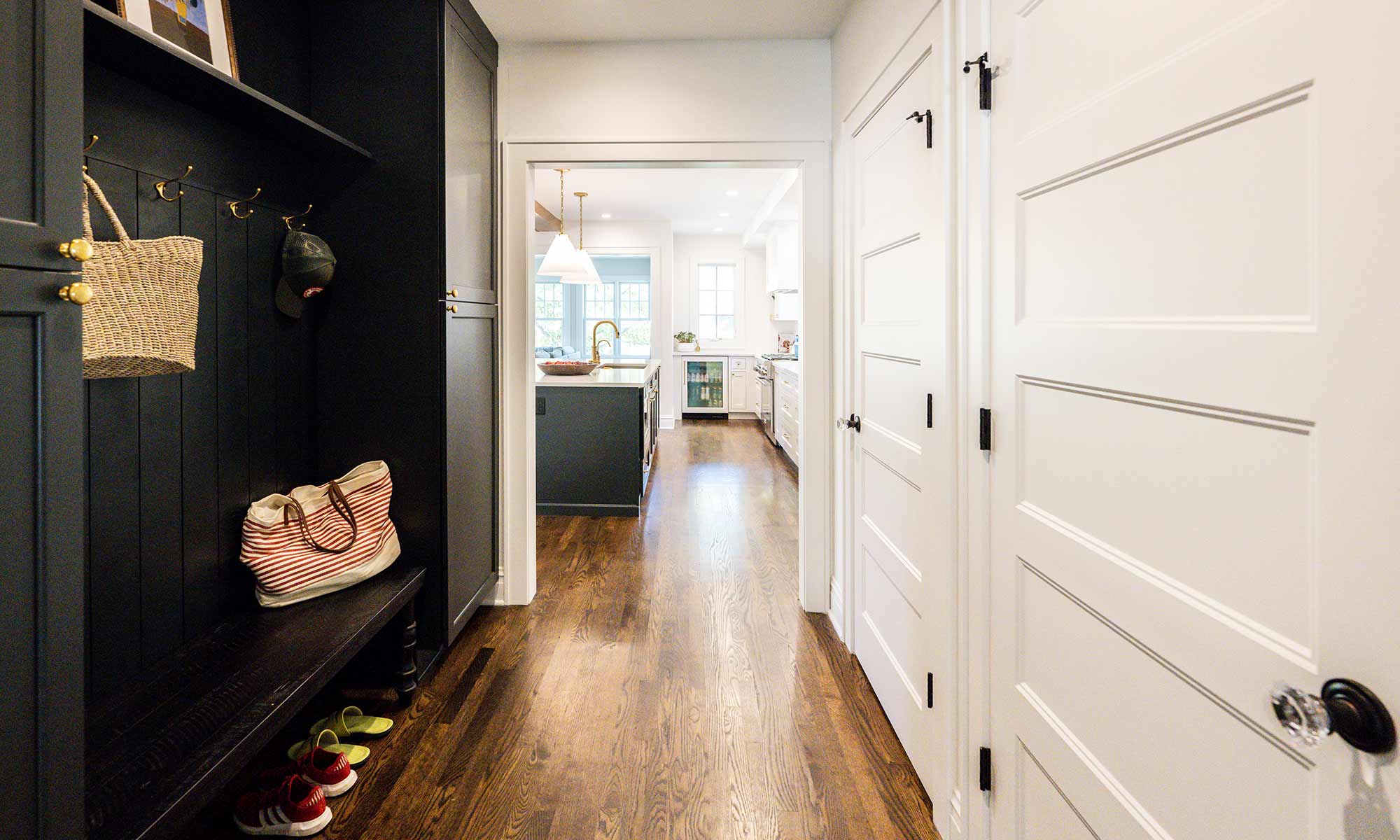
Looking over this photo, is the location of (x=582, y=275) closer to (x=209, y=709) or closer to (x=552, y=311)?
(x=209, y=709)

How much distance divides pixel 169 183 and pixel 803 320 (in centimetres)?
218

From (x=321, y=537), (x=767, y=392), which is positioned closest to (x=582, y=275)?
(x=767, y=392)

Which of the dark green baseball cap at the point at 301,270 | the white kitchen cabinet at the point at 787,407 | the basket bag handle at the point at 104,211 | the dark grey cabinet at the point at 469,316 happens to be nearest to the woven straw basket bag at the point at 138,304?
the basket bag handle at the point at 104,211

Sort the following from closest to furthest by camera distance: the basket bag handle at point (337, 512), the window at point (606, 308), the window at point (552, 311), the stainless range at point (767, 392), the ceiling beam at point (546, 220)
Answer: the basket bag handle at point (337, 512)
the ceiling beam at point (546, 220)
the stainless range at point (767, 392)
the window at point (606, 308)
the window at point (552, 311)

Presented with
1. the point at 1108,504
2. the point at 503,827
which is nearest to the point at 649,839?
the point at 503,827

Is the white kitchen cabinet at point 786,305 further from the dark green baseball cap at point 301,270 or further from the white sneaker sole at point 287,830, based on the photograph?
the white sneaker sole at point 287,830

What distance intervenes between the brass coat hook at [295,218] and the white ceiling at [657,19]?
3.54ft

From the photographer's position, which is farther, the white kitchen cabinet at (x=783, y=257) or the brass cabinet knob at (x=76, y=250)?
the white kitchen cabinet at (x=783, y=257)

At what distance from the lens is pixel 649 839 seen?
167 cm

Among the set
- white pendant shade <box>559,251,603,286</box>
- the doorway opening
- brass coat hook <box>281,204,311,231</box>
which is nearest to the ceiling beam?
the doorway opening

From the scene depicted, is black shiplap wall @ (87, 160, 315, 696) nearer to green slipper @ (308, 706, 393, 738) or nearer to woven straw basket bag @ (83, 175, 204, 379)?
woven straw basket bag @ (83, 175, 204, 379)

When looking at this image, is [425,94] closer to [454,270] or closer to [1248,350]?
[454,270]

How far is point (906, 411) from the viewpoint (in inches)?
78.5

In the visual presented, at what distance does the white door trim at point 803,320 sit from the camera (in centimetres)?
298
